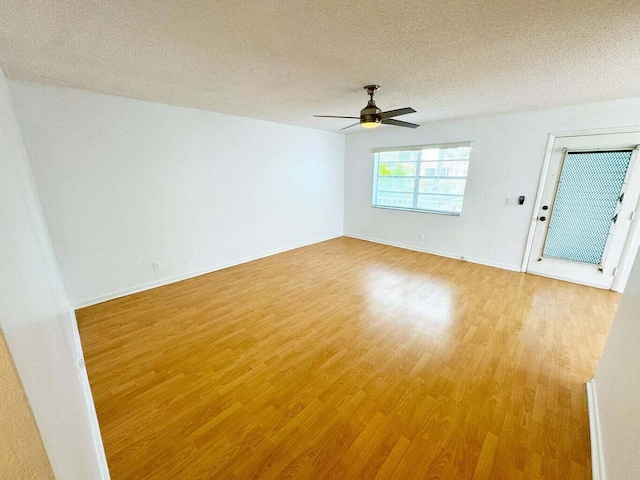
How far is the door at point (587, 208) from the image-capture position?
3055 millimetres

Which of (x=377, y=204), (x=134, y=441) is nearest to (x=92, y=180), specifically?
(x=134, y=441)

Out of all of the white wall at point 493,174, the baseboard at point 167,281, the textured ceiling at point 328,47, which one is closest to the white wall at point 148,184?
the baseboard at point 167,281

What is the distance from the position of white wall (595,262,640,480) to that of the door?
2.40 m

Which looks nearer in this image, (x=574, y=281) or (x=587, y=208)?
(x=587, y=208)

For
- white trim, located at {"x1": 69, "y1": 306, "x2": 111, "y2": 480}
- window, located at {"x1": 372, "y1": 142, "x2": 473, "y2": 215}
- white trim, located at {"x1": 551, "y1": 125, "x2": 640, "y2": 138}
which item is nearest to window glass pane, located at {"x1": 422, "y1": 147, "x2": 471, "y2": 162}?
window, located at {"x1": 372, "y1": 142, "x2": 473, "y2": 215}

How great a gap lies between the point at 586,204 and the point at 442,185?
6.13 ft

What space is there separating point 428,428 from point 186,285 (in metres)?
3.20

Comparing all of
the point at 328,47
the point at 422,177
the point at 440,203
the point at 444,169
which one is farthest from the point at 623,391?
the point at 422,177

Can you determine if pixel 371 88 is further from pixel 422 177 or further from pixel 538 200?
pixel 538 200

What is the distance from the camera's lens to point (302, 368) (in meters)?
2.00

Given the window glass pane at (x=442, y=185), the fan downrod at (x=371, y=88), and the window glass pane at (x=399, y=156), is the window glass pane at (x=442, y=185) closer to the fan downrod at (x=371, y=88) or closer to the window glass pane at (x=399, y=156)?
the window glass pane at (x=399, y=156)

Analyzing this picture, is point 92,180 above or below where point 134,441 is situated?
above

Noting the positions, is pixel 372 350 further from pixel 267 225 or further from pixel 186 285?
pixel 267 225

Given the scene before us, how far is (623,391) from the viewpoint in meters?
1.27
